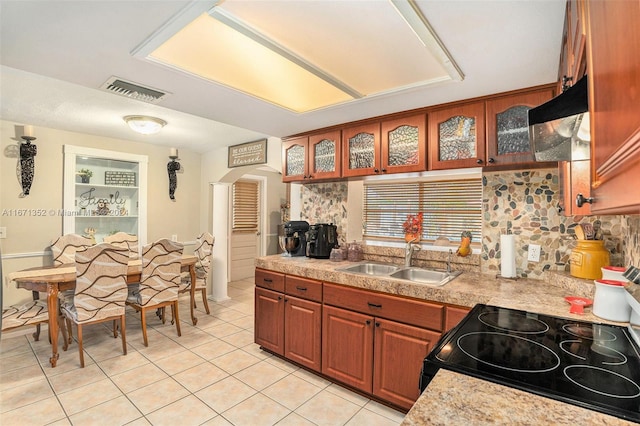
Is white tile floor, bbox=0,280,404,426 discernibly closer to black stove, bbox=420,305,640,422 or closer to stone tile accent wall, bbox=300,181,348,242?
black stove, bbox=420,305,640,422

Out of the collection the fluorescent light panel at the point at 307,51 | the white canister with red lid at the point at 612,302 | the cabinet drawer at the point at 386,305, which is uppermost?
the fluorescent light panel at the point at 307,51

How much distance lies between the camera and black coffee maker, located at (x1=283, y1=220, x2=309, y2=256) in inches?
120

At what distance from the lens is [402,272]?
8.29ft

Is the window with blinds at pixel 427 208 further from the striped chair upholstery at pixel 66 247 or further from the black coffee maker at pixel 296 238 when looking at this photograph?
the striped chair upholstery at pixel 66 247

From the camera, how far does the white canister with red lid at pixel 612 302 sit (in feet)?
4.17

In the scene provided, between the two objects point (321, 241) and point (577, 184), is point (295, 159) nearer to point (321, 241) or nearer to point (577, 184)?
point (321, 241)

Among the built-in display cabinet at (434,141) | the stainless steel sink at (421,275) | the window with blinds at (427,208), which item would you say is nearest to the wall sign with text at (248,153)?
the built-in display cabinet at (434,141)

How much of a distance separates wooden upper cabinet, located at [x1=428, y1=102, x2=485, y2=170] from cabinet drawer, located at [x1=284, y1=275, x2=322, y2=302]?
1.25 meters

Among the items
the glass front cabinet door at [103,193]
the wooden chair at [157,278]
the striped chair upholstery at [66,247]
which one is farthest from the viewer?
the glass front cabinet door at [103,193]

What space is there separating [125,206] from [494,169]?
473cm

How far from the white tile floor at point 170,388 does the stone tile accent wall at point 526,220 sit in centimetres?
134

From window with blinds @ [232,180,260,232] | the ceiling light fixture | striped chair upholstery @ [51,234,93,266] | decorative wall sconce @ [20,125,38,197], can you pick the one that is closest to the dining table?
striped chair upholstery @ [51,234,93,266]

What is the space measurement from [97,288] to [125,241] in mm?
1542

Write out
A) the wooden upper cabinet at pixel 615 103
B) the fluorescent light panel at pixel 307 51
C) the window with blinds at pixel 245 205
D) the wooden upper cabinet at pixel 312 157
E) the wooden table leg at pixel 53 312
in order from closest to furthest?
the wooden upper cabinet at pixel 615 103 → the fluorescent light panel at pixel 307 51 → the wooden table leg at pixel 53 312 → the wooden upper cabinet at pixel 312 157 → the window with blinds at pixel 245 205
